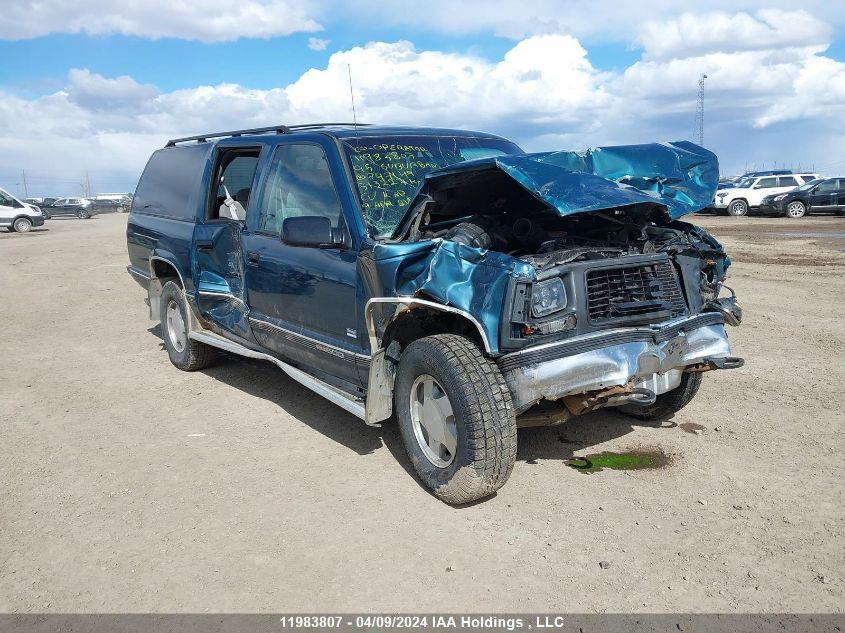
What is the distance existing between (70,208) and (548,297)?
4933 cm

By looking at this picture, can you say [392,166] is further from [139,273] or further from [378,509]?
[139,273]

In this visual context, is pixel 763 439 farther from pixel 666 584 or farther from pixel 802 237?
pixel 802 237

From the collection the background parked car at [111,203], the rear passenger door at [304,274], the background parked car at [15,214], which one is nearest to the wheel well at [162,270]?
the rear passenger door at [304,274]

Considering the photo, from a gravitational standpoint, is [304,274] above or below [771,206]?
above

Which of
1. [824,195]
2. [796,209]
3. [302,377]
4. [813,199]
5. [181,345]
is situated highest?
[302,377]

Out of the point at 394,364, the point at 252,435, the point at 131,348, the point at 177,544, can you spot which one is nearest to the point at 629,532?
the point at 394,364

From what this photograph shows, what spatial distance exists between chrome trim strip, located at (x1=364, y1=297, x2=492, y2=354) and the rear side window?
2.76 meters

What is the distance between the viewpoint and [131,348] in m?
7.84

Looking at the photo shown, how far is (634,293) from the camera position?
393 centimetres

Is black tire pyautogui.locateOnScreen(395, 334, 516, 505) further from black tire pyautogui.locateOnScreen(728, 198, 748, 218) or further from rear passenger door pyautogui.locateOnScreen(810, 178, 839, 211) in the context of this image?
black tire pyautogui.locateOnScreen(728, 198, 748, 218)

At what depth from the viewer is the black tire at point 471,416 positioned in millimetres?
3529

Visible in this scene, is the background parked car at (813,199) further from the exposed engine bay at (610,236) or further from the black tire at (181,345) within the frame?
the black tire at (181,345)

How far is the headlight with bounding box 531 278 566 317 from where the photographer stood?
3.59m

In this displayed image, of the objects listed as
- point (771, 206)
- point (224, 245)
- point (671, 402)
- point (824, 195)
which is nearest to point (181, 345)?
point (224, 245)
